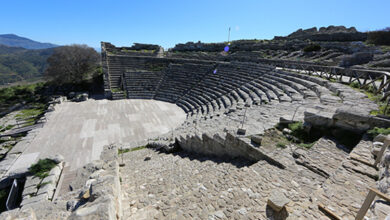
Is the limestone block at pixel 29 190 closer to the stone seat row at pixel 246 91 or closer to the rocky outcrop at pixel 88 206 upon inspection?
the rocky outcrop at pixel 88 206

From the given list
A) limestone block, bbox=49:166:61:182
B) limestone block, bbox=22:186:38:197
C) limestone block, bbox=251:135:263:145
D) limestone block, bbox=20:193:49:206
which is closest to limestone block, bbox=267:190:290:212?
limestone block, bbox=251:135:263:145

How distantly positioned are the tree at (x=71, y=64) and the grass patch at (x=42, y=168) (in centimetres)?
1744

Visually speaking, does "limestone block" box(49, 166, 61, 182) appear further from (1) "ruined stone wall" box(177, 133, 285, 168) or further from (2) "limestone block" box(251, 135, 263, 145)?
(2) "limestone block" box(251, 135, 263, 145)

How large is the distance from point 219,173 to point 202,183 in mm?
627

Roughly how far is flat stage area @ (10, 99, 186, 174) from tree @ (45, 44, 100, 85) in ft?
19.8

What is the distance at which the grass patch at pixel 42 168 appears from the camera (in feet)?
21.9

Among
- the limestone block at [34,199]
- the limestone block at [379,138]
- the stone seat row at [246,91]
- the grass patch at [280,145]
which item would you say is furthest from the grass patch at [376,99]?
the limestone block at [34,199]

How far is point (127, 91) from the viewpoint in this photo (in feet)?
63.1

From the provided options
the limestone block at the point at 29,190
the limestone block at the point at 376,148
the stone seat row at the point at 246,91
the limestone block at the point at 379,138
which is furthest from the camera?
the stone seat row at the point at 246,91

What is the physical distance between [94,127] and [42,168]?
5.01 metres

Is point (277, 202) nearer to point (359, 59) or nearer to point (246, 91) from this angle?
point (246, 91)

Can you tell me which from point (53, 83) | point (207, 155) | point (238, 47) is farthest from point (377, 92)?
point (53, 83)

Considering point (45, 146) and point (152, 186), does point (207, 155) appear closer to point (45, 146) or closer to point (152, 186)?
point (152, 186)

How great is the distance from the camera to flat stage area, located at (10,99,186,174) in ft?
28.7
